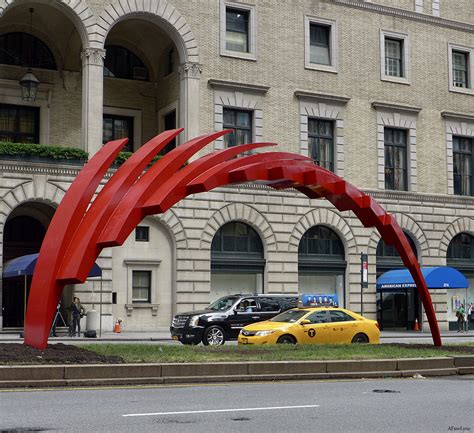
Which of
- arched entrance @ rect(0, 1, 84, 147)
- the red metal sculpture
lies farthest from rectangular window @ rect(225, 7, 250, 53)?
→ the red metal sculpture

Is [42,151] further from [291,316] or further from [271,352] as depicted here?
[271,352]

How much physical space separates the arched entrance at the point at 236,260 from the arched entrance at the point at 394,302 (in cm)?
710

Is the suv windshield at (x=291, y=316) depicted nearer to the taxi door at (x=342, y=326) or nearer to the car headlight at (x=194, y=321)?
the taxi door at (x=342, y=326)

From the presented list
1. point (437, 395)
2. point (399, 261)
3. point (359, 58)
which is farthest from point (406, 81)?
point (437, 395)

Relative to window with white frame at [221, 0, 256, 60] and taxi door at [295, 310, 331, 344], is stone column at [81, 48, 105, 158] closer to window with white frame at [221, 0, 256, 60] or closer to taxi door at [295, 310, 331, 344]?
window with white frame at [221, 0, 256, 60]

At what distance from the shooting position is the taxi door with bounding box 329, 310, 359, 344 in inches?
1065

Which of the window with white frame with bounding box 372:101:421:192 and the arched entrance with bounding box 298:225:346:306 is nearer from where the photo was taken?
the arched entrance with bounding box 298:225:346:306

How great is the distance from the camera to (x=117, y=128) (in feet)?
146

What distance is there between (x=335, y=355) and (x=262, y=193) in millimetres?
22216

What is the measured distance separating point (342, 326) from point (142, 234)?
1503 centimetres

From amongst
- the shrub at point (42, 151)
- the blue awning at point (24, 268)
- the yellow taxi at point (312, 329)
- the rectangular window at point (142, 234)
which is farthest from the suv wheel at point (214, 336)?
the shrub at point (42, 151)

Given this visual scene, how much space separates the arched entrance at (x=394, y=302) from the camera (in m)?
45.6

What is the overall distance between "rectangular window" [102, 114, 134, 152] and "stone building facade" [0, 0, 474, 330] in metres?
0.22

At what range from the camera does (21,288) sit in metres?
41.3
